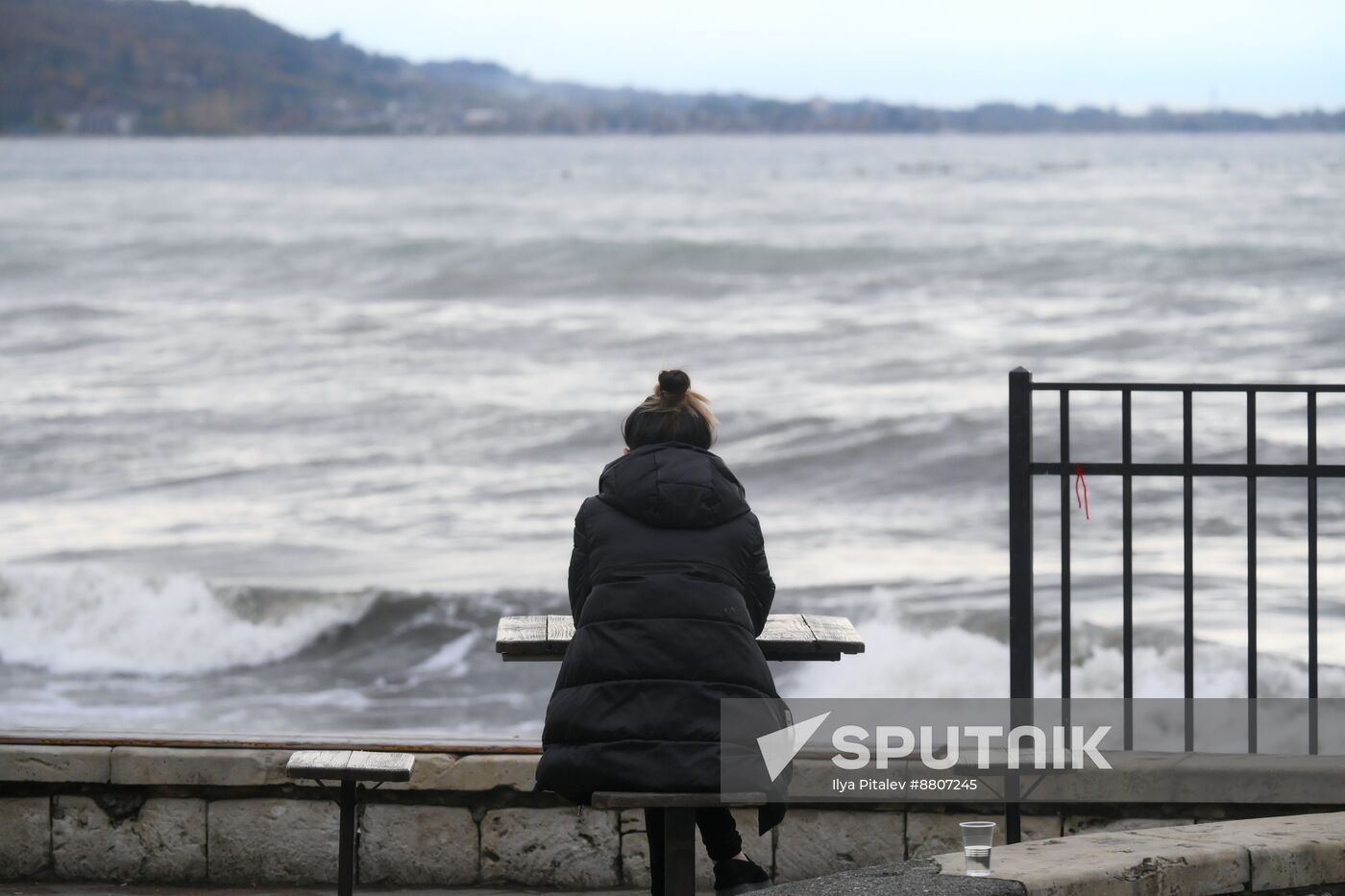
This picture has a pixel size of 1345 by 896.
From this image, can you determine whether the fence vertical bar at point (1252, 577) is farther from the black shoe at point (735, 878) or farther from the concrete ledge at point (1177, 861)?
the black shoe at point (735, 878)

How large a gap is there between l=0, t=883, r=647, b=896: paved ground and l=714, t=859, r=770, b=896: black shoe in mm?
792

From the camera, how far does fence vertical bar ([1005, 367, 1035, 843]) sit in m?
4.71

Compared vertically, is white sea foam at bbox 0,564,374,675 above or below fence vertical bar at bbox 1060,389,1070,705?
below

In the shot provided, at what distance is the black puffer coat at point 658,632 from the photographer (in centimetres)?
375

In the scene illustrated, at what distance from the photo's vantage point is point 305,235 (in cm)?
4875

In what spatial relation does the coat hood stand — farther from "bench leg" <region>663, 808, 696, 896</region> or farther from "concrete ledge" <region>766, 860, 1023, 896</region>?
"concrete ledge" <region>766, 860, 1023, 896</region>

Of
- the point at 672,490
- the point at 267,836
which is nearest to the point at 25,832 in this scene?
the point at 267,836

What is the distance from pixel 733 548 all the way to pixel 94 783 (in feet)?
7.56

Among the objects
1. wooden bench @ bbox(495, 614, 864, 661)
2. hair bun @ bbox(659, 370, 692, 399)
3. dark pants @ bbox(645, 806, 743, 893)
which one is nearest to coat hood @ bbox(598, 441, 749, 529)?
hair bun @ bbox(659, 370, 692, 399)

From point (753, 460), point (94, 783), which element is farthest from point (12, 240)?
point (94, 783)

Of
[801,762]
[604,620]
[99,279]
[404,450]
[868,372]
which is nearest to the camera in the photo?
[604,620]

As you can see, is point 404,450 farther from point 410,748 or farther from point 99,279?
point 99,279

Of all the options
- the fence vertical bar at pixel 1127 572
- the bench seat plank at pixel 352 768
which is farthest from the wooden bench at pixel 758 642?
the fence vertical bar at pixel 1127 572

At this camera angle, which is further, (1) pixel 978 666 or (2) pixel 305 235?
(2) pixel 305 235
